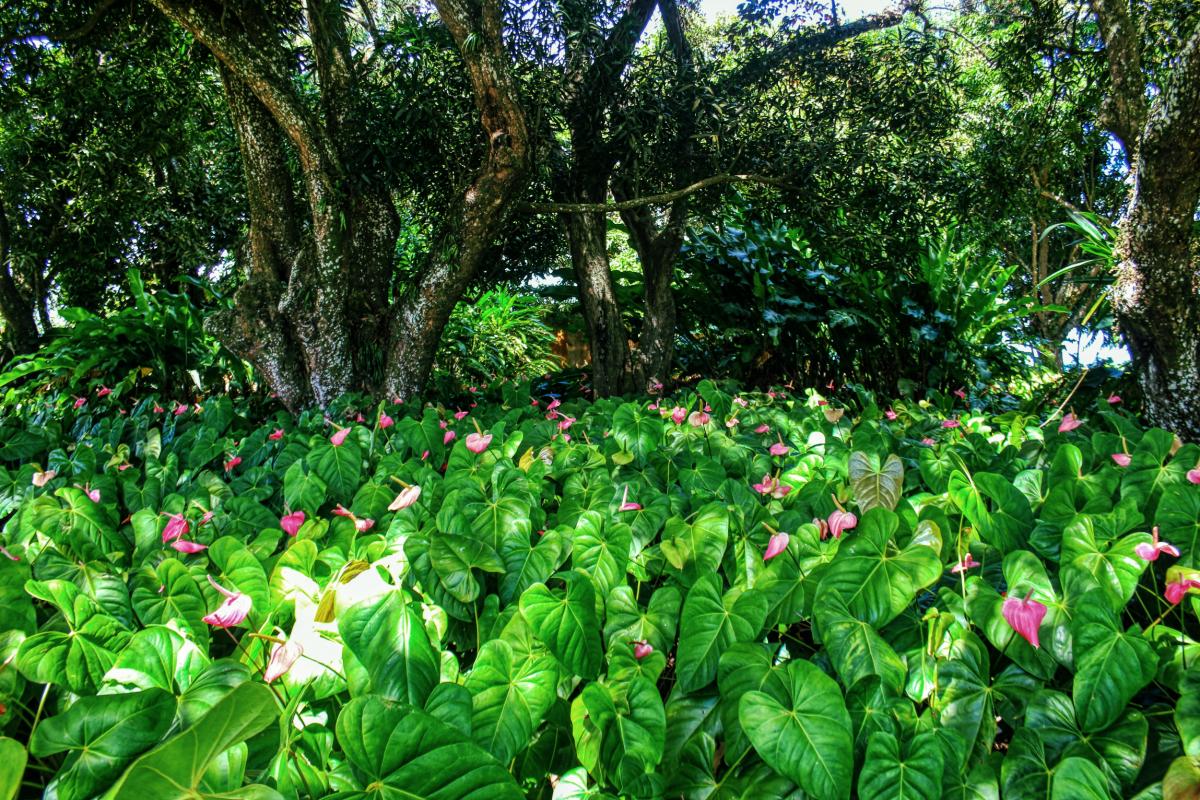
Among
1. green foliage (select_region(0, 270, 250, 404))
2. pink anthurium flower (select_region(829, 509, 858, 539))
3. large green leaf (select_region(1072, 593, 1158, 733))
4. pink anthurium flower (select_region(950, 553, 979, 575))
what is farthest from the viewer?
green foliage (select_region(0, 270, 250, 404))

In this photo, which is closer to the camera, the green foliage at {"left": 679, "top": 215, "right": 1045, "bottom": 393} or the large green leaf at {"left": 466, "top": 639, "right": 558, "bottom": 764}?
the large green leaf at {"left": 466, "top": 639, "right": 558, "bottom": 764}

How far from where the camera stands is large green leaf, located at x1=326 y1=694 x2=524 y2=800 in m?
0.59

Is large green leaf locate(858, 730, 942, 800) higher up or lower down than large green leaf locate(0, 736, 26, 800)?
lower down

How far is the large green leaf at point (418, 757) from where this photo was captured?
0.59 metres

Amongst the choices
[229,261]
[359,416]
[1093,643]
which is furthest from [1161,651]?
[229,261]

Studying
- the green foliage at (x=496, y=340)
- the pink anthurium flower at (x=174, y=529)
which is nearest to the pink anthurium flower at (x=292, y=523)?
the pink anthurium flower at (x=174, y=529)

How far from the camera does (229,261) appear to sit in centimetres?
905

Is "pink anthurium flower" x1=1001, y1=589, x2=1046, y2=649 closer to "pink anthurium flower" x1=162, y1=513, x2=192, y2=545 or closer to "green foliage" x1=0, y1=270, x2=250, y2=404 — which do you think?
"pink anthurium flower" x1=162, y1=513, x2=192, y2=545

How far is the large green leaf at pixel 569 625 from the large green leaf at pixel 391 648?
0.12 metres

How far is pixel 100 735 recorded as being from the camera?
64 centimetres

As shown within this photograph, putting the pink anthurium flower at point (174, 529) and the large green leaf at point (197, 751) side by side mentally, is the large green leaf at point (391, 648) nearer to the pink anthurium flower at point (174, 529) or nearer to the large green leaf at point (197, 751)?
the large green leaf at point (197, 751)

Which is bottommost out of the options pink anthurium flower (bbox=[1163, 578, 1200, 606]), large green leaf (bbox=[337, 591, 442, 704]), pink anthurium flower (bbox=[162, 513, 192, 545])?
pink anthurium flower (bbox=[1163, 578, 1200, 606])

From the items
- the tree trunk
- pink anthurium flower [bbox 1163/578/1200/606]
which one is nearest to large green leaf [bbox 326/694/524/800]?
pink anthurium flower [bbox 1163/578/1200/606]

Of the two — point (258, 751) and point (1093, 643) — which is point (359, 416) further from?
point (1093, 643)
